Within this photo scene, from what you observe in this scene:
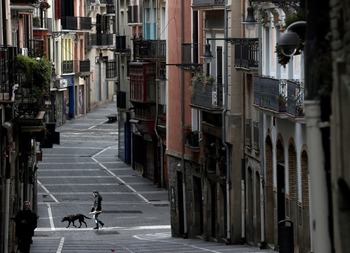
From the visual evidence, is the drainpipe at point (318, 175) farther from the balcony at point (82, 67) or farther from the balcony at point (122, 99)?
the balcony at point (82, 67)

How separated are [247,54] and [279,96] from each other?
7.31 metres

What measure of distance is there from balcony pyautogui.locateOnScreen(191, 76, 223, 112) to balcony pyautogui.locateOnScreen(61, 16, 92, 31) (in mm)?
46739

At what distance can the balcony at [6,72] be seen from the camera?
2955cm

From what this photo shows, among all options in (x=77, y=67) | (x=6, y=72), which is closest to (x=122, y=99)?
(x=77, y=67)

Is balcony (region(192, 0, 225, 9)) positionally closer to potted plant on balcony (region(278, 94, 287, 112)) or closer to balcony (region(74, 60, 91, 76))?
potted plant on balcony (region(278, 94, 287, 112))

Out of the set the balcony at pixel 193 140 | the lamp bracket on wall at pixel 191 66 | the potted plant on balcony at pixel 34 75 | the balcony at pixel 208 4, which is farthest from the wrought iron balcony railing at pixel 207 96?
the potted plant on balcony at pixel 34 75

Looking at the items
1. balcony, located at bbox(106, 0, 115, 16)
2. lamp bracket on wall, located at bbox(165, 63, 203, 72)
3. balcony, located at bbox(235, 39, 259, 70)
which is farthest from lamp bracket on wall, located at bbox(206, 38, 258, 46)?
balcony, located at bbox(106, 0, 115, 16)

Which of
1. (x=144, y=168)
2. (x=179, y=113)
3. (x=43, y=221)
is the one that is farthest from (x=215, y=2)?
(x=144, y=168)

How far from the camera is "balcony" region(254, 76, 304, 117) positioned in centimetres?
3031

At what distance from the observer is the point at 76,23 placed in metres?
94.8

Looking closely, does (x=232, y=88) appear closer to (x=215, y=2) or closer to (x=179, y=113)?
(x=215, y=2)

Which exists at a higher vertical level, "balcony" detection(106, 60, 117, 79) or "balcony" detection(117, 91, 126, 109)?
"balcony" detection(106, 60, 117, 79)

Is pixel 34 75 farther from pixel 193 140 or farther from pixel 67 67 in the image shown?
pixel 67 67

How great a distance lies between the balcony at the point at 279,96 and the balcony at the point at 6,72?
232 inches
